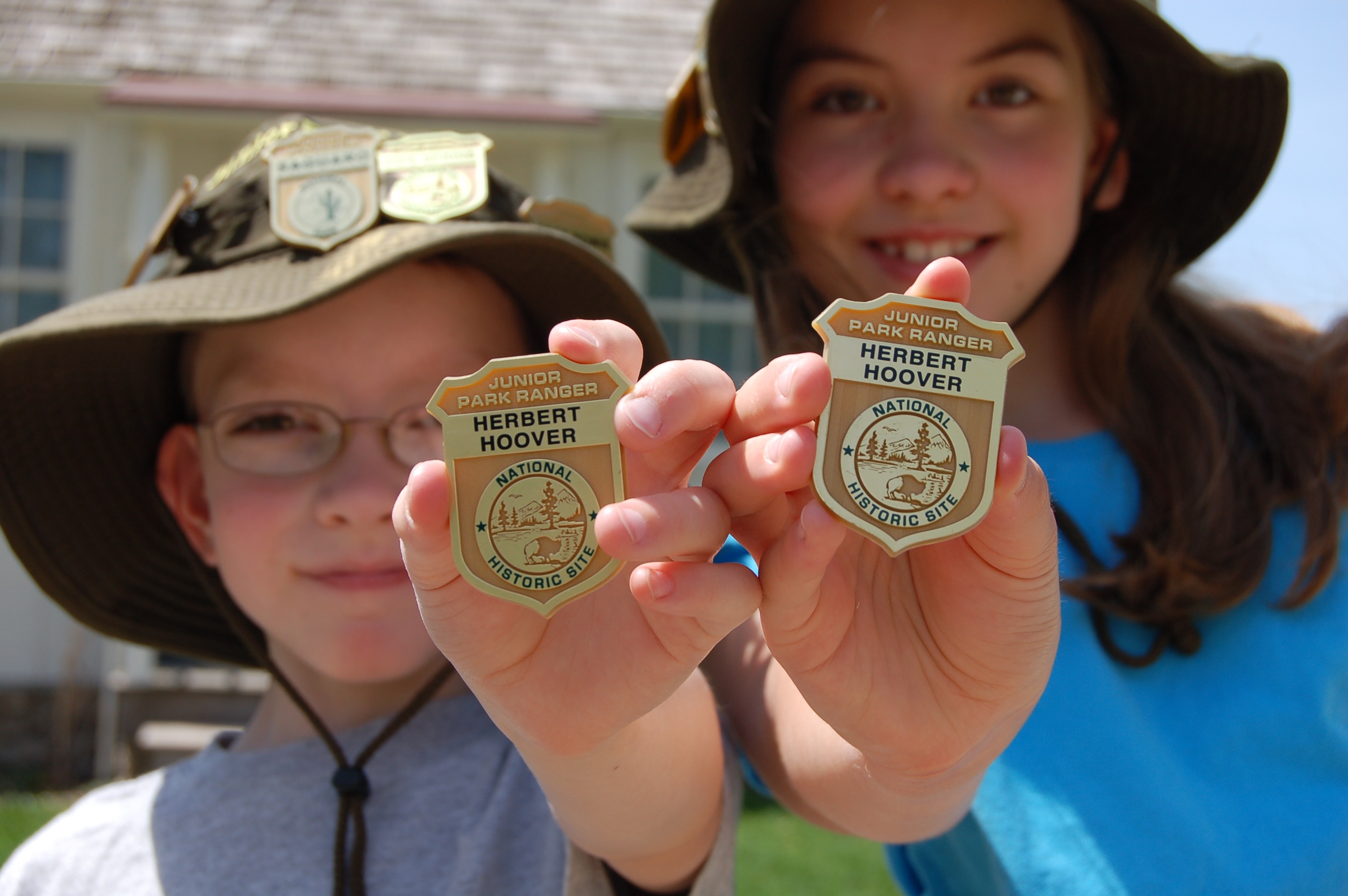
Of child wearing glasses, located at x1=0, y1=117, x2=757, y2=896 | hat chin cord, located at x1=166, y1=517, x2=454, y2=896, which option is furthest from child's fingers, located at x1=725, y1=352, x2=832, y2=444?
hat chin cord, located at x1=166, y1=517, x2=454, y2=896

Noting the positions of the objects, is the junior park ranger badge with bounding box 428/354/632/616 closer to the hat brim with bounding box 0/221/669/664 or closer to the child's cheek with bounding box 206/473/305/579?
the hat brim with bounding box 0/221/669/664

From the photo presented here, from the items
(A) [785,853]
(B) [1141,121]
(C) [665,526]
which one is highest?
(B) [1141,121]

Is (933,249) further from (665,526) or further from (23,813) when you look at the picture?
(23,813)

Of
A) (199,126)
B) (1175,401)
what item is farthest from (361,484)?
A: (199,126)

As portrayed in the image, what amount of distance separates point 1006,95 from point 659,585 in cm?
154

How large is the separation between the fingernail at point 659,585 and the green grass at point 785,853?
3635mm

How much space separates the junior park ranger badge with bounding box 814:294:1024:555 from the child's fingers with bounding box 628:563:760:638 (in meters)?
0.12

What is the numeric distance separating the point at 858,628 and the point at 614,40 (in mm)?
6846

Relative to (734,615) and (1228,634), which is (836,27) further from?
(734,615)

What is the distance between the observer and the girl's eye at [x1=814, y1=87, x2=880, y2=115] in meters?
2.21

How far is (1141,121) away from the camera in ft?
8.02

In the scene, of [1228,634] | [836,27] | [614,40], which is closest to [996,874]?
[1228,634]

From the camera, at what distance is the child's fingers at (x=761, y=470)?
1033 mm

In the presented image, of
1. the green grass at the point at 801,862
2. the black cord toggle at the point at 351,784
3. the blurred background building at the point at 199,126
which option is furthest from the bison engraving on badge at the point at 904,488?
the blurred background building at the point at 199,126
